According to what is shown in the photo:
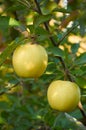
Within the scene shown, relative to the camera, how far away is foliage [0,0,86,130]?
1271 millimetres

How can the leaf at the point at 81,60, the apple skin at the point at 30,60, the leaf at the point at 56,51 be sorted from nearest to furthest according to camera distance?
the apple skin at the point at 30,60 → the leaf at the point at 56,51 → the leaf at the point at 81,60

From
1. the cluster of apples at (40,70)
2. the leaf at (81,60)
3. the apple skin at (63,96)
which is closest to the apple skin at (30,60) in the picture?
the cluster of apples at (40,70)

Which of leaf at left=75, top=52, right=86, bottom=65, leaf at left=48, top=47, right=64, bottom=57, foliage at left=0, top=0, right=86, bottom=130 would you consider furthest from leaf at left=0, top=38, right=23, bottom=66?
leaf at left=75, top=52, right=86, bottom=65

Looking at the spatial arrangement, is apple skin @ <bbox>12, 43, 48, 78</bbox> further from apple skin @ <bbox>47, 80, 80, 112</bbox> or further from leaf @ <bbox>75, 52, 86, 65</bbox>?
leaf @ <bbox>75, 52, 86, 65</bbox>

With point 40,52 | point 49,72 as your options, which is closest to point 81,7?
point 40,52

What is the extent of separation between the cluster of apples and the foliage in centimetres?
5

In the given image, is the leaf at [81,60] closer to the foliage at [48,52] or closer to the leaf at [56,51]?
the foliage at [48,52]

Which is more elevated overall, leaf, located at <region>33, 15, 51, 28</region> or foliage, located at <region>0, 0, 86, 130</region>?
leaf, located at <region>33, 15, 51, 28</region>

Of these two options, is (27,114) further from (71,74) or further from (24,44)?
(24,44)

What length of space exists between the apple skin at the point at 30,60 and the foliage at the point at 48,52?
46mm

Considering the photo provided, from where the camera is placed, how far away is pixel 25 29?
1.38 metres

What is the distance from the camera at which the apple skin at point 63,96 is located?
1291 mm

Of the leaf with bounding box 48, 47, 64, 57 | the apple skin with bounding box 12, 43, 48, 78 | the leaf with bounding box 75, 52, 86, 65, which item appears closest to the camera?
the apple skin with bounding box 12, 43, 48, 78

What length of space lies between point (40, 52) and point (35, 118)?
1.25 metres
